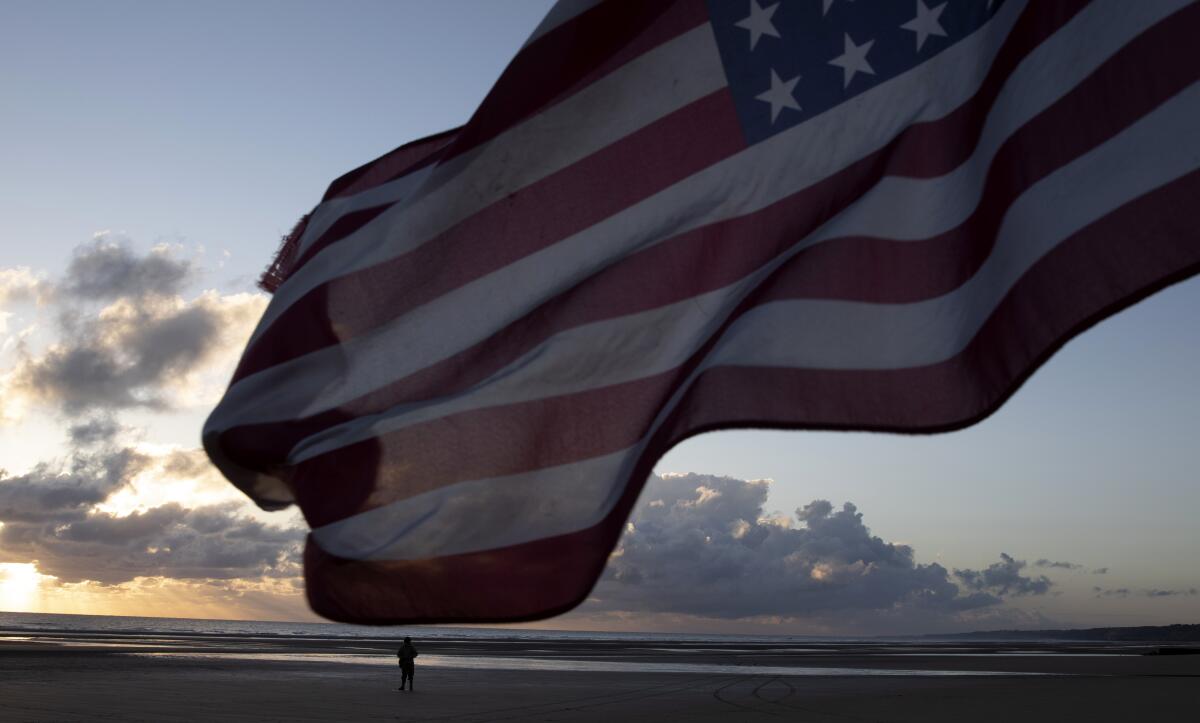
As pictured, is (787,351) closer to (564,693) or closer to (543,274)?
(543,274)

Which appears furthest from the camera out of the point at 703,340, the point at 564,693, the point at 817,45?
the point at 564,693

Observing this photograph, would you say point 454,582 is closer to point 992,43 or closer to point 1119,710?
point 992,43

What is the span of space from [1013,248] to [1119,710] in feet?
61.6

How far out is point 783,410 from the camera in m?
3.74

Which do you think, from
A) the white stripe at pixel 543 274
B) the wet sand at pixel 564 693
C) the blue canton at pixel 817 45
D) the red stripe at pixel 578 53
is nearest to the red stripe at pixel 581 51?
the red stripe at pixel 578 53

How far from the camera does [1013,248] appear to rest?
3.63 m

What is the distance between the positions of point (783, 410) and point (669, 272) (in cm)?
71

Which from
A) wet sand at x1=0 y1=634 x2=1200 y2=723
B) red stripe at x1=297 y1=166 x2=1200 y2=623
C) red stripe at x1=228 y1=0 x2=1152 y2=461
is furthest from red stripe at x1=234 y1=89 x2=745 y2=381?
wet sand at x1=0 y1=634 x2=1200 y2=723

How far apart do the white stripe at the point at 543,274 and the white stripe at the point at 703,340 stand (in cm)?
5

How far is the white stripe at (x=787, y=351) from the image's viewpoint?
353 cm

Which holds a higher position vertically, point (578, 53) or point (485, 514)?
point (578, 53)

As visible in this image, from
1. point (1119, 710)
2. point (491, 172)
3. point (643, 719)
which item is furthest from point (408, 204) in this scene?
point (1119, 710)

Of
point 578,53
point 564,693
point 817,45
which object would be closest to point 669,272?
point 578,53

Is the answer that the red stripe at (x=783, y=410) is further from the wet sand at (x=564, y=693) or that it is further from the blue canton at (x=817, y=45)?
the wet sand at (x=564, y=693)
